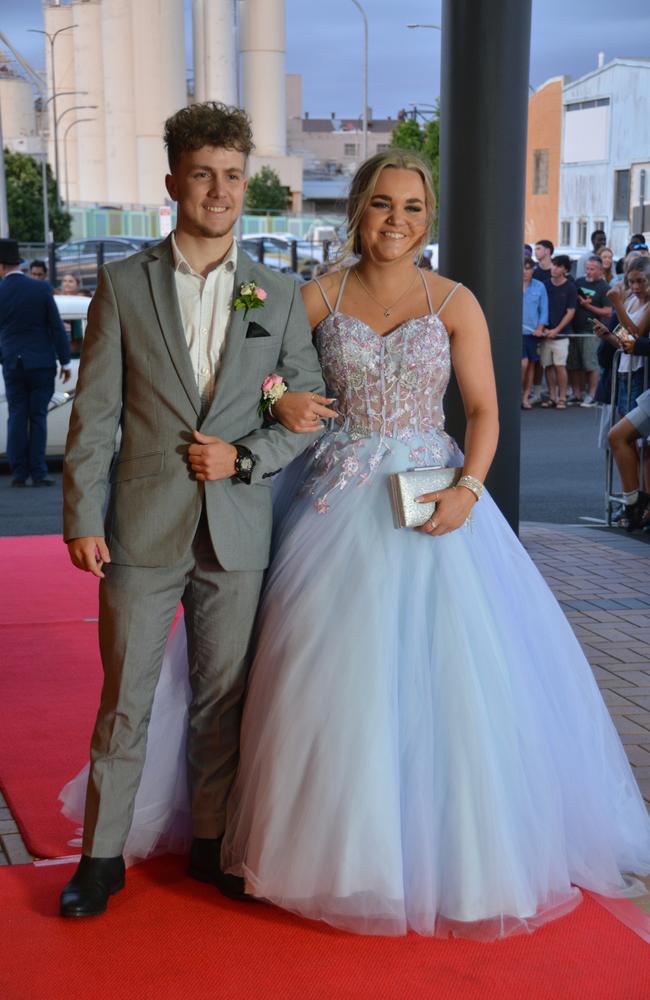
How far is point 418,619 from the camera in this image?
371 cm

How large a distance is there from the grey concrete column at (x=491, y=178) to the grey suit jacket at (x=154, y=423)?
177 inches

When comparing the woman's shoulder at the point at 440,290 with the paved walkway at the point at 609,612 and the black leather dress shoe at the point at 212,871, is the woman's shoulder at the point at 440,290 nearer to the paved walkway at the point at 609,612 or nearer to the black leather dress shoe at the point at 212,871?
the paved walkway at the point at 609,612

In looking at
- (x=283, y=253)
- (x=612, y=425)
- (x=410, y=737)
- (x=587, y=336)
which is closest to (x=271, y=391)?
(x=410, y=737)

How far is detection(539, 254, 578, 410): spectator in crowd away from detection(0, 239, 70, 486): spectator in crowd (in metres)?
7.71

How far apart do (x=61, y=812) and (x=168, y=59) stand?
101 metres

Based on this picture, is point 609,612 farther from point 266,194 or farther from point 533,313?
point 266,194

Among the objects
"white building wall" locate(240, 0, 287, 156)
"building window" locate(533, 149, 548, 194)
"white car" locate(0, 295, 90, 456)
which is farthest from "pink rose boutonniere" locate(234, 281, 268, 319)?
"white building wall" locate(240, 0, 287, 156)

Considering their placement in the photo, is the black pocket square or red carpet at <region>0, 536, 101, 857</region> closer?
the black pocket square

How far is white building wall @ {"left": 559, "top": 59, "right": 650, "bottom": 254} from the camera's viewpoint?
2125 inches

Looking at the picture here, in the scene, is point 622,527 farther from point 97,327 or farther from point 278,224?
point 278,224

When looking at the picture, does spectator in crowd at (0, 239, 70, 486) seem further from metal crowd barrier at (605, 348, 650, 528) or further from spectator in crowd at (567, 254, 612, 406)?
spectator in crowd at (567, 254, 612, 406)

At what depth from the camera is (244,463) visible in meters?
3.65

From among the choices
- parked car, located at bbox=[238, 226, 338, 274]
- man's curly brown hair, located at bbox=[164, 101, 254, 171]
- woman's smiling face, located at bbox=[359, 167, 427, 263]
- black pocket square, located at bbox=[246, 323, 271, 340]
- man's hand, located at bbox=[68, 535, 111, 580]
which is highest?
man's curly brown hair, located at bbox=[164, 101, 254, 171]

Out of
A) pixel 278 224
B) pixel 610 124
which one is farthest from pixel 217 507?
pixel 278 224
